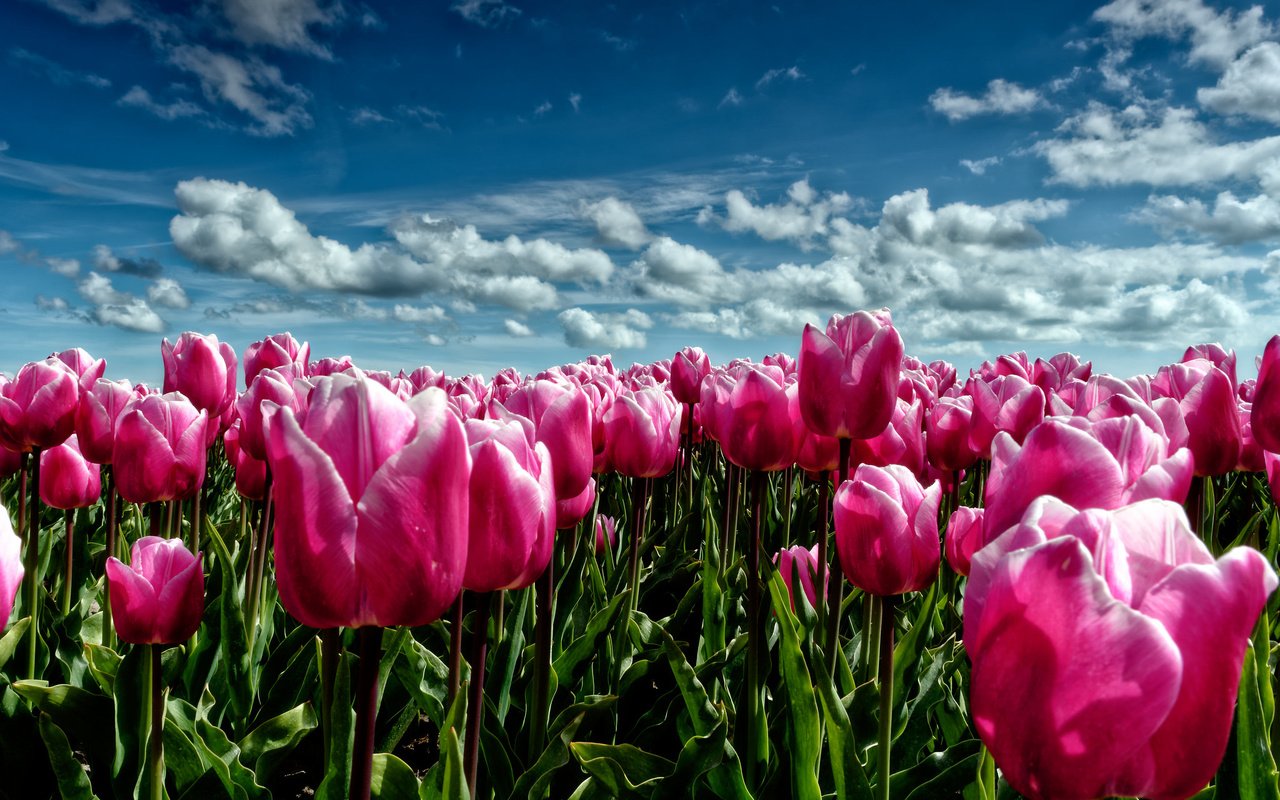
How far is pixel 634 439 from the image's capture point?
12.8 ft

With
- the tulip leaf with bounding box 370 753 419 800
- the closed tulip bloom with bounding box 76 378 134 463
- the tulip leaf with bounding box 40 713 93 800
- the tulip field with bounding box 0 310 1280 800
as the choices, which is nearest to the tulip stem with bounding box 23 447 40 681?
the tulip field with bounding box 0 310 1280 800

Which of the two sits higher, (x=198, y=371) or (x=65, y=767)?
(x=198, y=371)

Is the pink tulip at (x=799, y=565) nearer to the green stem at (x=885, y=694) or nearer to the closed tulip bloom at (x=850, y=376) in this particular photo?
the closed tulip bloom at (x=850, y=376)

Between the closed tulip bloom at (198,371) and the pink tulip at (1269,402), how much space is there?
4923 mm

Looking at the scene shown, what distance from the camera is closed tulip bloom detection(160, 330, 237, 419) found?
4582mm

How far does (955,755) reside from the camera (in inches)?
115

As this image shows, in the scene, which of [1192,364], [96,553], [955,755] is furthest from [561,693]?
[96,553]

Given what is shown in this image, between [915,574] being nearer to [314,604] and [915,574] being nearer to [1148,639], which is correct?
[1148,639]

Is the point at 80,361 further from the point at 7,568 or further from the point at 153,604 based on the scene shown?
the point at 7,568

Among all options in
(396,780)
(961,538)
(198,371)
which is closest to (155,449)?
(198,371)

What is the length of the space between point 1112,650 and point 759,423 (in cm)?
248

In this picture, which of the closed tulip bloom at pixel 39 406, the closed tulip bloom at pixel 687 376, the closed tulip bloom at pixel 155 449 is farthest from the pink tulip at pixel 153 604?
the closed tulip bloom at pixel 687 376

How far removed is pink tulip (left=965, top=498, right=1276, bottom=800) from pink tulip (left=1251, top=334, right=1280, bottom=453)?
124 inches

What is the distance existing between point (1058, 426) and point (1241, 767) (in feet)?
4.97
